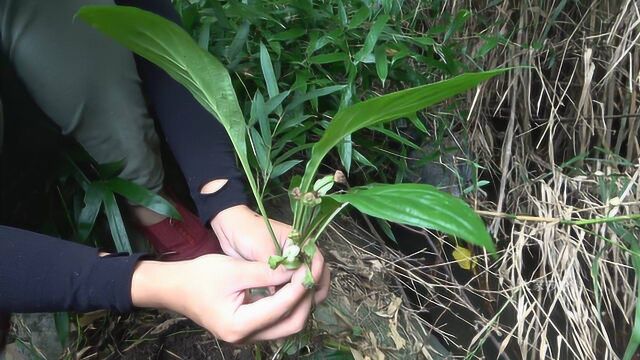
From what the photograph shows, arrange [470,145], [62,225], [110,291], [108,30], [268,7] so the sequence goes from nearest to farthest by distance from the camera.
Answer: [108,30], [110,291], [62,225], [268,7], [470,145]

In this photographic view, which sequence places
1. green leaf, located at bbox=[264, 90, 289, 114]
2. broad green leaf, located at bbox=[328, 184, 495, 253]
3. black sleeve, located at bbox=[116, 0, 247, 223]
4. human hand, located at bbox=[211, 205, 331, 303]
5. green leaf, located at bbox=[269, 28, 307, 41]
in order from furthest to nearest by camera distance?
green leaf, located at bbox=[269, 28, 307, 41] → green leaf, located at bbox=[264, 90, 289, 114] → black sleeve, located at bbox=[116, 0, 247, 223] → human hand, located at bbox=[211, 205, 331, 303] → broad green leaf, located at bbox=[328, 184, 495, 253]

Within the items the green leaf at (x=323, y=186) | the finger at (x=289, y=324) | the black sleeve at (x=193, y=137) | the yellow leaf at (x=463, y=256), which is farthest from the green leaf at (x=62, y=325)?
the yellow leaf at (x=463, y=256)

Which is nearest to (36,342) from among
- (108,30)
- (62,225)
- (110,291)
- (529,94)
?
(62,225)

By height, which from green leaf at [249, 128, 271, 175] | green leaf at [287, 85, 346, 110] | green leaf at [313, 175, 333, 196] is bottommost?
green leaf at [249, 128, 271, 175]

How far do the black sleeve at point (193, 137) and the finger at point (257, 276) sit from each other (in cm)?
18

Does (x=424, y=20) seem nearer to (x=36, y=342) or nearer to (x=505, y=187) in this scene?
(x=505, y=187)

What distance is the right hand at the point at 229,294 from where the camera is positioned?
0.51 metres

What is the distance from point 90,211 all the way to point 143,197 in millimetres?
79

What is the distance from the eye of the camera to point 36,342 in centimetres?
83

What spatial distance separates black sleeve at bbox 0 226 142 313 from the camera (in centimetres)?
53

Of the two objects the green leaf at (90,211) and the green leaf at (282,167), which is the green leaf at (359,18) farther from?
A: the green leaf at (90,211)

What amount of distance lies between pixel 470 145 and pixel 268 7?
427 mm

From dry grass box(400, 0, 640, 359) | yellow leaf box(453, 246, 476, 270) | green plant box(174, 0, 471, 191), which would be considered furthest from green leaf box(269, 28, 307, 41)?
yellow leaf box(453, 246, 476, 270)

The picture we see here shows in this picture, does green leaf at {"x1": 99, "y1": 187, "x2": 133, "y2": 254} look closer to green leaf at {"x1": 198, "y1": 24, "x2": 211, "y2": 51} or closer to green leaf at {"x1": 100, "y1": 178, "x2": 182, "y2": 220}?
green leaf at {"x1": 100, "y1": 178, "x2": 182, "y2": 220}
